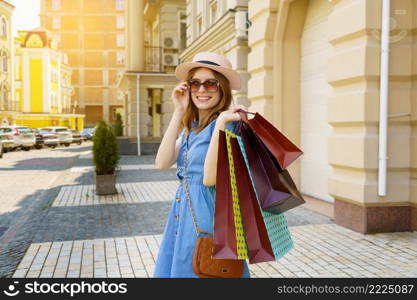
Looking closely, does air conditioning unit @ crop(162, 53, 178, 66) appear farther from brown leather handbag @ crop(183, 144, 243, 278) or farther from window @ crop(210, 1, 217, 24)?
brown leather handbag @ crop(183, 144, 243, 278)

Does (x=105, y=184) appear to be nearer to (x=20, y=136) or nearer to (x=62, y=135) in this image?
(x=20, y=136)

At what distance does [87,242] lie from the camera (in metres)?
6.17

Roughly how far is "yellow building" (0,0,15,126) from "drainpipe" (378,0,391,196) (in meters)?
50.4

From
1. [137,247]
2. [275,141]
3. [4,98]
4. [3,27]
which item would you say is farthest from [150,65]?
[3,27]

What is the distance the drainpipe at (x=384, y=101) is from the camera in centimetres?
615

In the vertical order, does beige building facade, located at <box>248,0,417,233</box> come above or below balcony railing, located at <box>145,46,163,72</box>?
below

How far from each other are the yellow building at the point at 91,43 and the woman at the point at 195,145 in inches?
2714

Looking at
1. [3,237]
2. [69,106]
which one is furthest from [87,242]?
[69,106]

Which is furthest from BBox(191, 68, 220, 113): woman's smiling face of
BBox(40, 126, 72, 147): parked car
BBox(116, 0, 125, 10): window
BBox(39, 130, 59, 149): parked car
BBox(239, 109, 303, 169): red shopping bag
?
BBox(116, 0, 125, 10): window

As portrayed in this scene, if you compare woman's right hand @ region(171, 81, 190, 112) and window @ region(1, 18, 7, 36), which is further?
window @ region(1, 18, 7, 36)

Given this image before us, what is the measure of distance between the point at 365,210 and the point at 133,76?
66.4ft

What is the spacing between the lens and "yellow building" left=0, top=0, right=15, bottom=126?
5131 centimetres

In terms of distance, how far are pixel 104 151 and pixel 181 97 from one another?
830 cm

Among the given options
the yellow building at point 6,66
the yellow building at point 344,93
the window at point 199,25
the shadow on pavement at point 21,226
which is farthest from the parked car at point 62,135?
the yellow building at point 344,93
